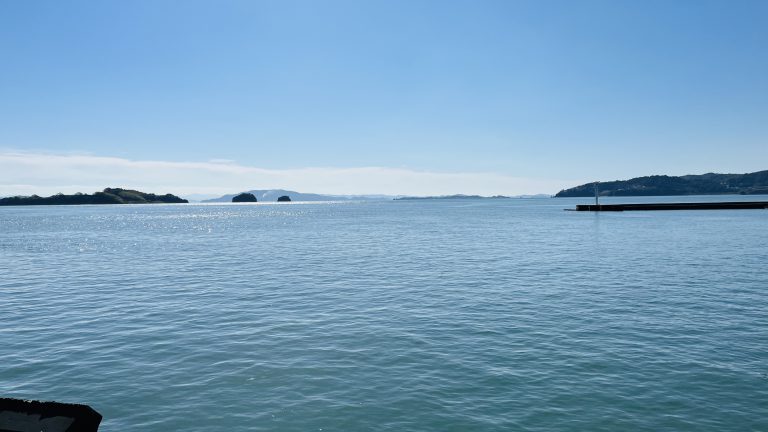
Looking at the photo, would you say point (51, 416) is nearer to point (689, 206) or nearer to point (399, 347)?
point (399, 347)

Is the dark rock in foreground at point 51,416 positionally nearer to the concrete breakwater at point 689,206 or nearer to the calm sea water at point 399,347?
the calm sea water at point 399,347

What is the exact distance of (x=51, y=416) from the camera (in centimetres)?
748

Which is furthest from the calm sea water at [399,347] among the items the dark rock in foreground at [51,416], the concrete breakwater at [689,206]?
the concrete breakwater at [689,206]

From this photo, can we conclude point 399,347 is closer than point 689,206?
Yes

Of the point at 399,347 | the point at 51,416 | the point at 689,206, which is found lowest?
the point at 399,347

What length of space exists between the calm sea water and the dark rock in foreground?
647cm

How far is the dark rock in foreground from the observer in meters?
7.39

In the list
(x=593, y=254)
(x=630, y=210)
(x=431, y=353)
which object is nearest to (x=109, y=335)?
(x=431, y=353)

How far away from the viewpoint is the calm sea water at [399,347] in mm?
14281

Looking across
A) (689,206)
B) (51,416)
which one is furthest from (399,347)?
(689,206)


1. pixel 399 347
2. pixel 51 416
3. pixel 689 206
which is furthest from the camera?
pixel 689 206

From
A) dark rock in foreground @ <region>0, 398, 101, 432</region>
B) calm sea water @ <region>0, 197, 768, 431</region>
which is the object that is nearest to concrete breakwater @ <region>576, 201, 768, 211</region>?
calm sea water @ <region>0, 197, 768, 431</region>

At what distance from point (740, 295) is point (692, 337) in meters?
13.2

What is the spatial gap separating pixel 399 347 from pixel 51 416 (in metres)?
14.7
